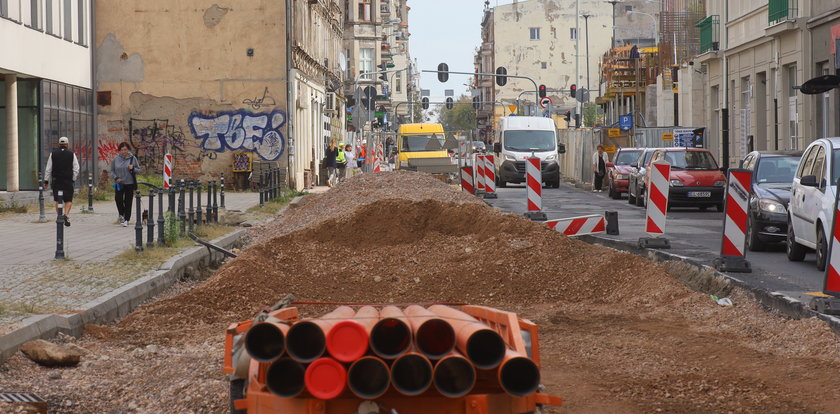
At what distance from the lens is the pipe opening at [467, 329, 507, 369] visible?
4.77m

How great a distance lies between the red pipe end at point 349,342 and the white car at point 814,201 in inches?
411

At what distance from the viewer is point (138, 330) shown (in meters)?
10.4

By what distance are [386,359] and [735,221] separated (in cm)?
947

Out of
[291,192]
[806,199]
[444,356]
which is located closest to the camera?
[444,356]

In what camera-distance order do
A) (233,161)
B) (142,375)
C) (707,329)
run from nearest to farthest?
(142,375) < (707,329) < (233,161)

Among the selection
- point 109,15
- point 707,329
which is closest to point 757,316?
point 707,329

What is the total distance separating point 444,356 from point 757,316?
6.50 m

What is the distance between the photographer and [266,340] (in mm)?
4867

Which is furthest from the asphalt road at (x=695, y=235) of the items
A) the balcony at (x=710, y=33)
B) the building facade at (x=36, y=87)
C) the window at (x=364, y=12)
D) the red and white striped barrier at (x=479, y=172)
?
the window at (x=364, y=12)

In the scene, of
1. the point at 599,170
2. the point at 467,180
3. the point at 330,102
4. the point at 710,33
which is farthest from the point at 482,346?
the point at 330,102

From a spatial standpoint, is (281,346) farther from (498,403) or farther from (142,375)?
(142,375)

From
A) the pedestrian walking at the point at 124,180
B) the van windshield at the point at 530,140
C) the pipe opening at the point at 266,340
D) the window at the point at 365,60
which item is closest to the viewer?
the pipe opening at the point at 266,340

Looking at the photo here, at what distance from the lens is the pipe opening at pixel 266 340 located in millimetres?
4832

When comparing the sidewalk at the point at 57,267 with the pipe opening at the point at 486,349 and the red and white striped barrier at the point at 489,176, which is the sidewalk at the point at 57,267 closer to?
the pipe opening at the point at 486,349
